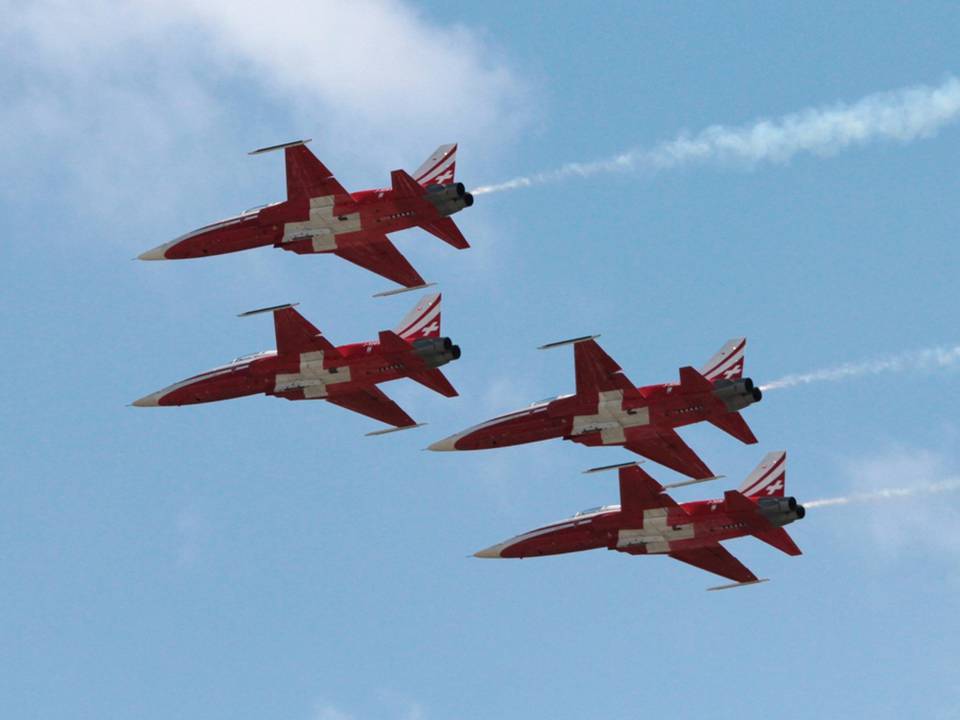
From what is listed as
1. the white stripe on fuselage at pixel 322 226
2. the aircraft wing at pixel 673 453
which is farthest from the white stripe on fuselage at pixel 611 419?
the white stripe on fuselage at pixel 322 226

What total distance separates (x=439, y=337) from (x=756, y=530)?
14.7m

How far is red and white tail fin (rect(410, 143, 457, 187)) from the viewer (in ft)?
382

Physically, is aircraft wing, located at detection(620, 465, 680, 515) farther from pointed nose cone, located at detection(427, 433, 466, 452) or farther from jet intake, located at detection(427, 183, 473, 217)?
jet intake, located at detection(427, 183, 473, 217)

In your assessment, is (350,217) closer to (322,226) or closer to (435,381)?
(322,226)

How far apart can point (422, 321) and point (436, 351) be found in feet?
10.2

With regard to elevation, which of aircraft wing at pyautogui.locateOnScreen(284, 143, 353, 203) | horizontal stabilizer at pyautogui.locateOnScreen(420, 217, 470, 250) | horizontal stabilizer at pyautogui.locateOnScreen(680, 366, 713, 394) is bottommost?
horizontal stabilizer at pyautogui.locateOnScreen(680, 366, 713, 394)

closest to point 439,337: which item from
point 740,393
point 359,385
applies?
point 359,385

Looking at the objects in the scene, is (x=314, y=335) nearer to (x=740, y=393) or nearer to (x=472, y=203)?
(x=472, y=203)

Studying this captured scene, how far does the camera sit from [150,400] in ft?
396

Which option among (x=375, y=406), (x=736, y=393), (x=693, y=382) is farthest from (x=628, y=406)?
(x=375, y=406)

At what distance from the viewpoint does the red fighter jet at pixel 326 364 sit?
115875 mm

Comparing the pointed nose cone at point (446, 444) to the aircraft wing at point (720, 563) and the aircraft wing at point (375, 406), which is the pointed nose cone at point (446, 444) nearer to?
the aircraft wing at point (375, 406)

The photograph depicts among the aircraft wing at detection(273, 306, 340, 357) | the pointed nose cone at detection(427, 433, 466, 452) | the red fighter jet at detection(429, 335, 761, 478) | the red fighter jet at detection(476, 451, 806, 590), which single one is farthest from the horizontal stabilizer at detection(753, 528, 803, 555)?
the aircraft wing at detection(273, 306, 340, 357)

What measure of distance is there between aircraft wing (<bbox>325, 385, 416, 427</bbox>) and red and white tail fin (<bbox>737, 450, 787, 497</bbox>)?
14.0 meters
